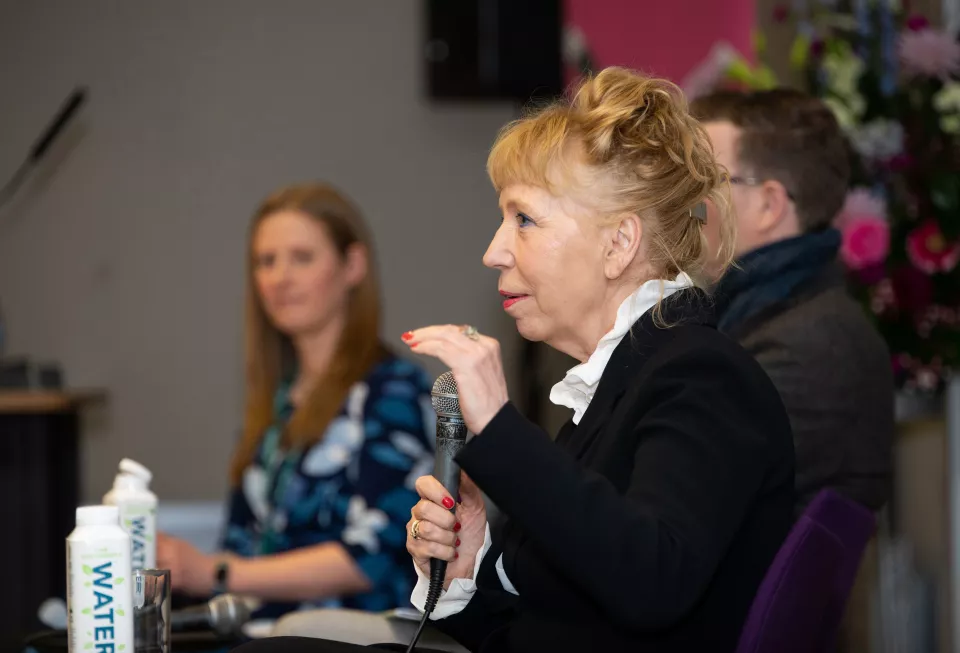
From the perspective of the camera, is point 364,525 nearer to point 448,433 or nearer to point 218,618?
point 218,618

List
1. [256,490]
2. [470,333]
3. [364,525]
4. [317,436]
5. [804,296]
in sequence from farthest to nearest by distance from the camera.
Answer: [256,490] < [317,436] < [364,525] < [804,296] < [470,333]

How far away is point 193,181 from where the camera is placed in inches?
158

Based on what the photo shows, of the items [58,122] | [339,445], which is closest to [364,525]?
[339,445]

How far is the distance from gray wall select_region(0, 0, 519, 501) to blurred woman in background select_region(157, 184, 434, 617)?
1.52 meters

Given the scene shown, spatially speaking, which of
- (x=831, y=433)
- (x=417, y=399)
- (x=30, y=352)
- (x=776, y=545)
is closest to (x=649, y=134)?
(x=776, y=545)

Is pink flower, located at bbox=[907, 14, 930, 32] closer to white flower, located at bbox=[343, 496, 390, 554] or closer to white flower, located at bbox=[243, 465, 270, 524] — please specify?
white flower, located at bbox=[343, 496, 390, 554]

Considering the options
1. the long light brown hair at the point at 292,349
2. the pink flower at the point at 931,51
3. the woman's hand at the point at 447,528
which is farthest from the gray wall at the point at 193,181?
the woman's hand at the point at 447,528

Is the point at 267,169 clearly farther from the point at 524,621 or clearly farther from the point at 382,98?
the point at 524,621

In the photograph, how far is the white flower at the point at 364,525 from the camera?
85.6 inches

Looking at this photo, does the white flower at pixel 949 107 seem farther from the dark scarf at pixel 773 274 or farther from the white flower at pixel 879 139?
the dark scarf at pixel 773 274

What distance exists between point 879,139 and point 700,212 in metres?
1.38

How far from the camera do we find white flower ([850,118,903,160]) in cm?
253

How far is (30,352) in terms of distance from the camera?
3.97 m

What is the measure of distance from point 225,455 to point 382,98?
1417mm
